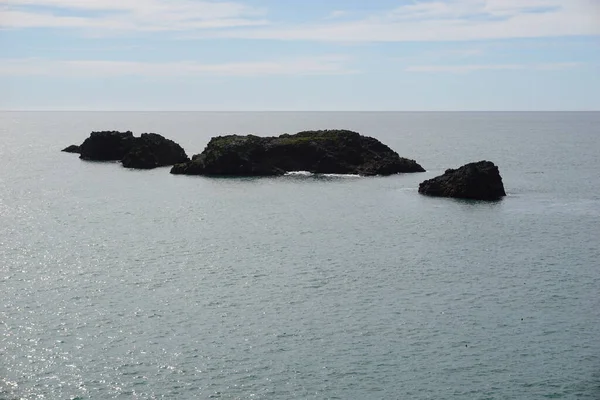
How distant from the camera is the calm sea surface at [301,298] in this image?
130 feet

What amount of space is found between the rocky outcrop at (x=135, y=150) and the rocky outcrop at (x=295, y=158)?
1401 cm

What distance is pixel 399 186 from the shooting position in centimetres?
11938

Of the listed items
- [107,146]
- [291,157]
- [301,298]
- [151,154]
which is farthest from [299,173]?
[301,298]

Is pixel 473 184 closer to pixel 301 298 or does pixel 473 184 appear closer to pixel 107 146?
pixel 301 298

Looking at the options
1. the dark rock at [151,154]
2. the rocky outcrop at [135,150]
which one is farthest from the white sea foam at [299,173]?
the dark rock at [151,154]

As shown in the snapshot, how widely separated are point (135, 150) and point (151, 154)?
4.34 m

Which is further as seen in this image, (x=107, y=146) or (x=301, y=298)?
(x=107, y=146)

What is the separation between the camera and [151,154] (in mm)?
152750

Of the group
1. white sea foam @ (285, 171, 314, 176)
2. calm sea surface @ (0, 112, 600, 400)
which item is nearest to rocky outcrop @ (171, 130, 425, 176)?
white sea foam @ (285, 171, 314, 176)

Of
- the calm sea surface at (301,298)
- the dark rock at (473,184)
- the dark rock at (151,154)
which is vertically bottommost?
the calm sea surface at (301,298)

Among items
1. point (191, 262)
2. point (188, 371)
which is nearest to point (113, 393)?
point (188, 371)

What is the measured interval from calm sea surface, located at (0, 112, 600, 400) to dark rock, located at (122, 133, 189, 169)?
46.1 meters

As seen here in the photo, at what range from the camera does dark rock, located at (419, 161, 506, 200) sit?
339ft

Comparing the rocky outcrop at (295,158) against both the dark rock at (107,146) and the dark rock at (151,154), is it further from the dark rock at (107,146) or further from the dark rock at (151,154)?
the dark rock at (107,146)
